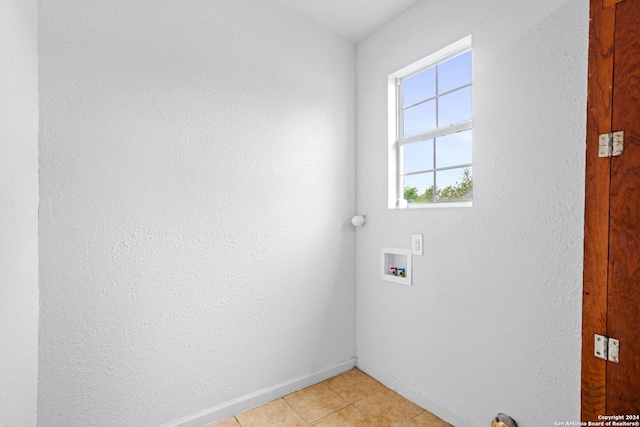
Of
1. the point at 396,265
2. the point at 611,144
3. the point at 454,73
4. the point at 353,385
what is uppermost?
the point at 454,73

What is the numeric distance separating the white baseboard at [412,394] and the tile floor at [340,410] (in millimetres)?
30

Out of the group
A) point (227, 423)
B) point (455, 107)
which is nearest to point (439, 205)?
point (455, 107)

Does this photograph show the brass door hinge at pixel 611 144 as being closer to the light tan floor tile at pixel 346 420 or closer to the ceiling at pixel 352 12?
the ceiling at pixel 352 12

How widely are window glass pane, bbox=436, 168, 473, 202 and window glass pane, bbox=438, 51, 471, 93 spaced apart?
0.53m

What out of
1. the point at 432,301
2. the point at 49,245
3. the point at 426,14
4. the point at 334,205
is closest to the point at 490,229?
the point at 432,301

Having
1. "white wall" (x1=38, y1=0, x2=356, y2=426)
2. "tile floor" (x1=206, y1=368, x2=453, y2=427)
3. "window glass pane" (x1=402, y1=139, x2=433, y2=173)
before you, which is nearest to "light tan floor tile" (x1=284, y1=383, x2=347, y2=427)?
"tile floor" (x1=206, y1=368, x2=453, y2=427)

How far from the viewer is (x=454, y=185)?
1886 mm

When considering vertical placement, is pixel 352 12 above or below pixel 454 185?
above

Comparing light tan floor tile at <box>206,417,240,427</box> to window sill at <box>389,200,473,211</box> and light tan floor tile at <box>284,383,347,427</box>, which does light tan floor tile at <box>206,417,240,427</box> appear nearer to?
light tan floor tile at <box>284,383,347,427</box>

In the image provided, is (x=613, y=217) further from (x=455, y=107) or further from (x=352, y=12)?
(x=352, y=12)

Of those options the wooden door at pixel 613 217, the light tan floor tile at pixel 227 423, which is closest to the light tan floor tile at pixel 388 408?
the light tan floor tile at pixel 227 423

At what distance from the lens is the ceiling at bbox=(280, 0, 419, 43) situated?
2035 millimetres

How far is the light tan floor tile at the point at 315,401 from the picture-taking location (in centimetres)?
189

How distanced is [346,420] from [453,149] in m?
1.76
